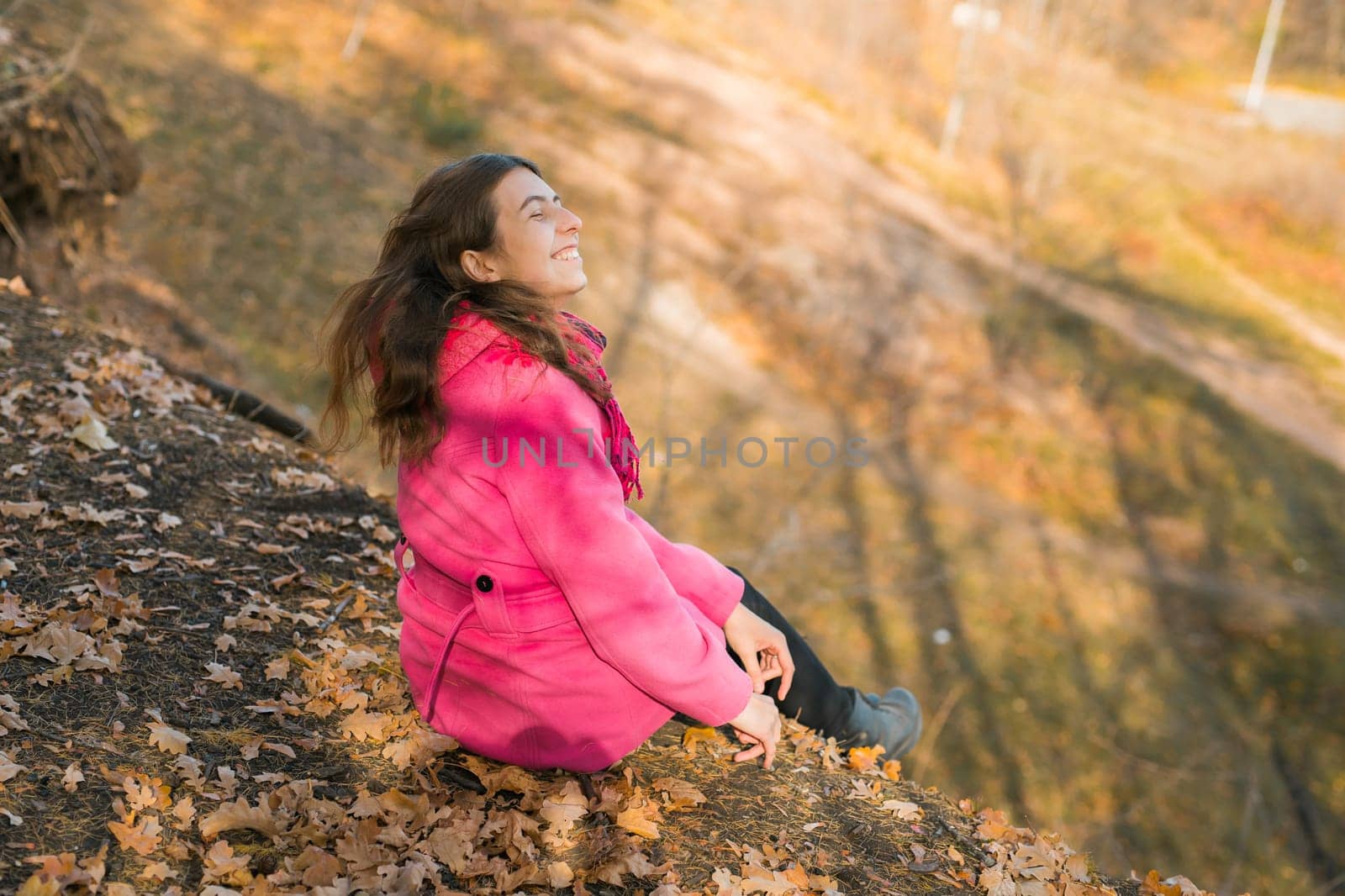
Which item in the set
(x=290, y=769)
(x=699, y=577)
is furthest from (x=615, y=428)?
(x=290, y=769)

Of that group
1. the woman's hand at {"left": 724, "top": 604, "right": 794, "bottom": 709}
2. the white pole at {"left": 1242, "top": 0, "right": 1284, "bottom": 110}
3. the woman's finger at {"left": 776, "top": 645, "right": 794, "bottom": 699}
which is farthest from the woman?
the white pole at {"left": 1242, "top": 0, "right": 1284, "bottom": 110}

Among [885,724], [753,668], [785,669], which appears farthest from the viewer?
[885,724]

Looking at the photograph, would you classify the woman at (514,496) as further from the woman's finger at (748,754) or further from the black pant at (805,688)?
the black pant at (805,688)

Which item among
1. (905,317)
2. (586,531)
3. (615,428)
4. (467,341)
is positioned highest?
(467,341)

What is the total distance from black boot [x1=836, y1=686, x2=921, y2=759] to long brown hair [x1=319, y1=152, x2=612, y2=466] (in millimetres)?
1607

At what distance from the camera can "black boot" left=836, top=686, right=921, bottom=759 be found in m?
3.29

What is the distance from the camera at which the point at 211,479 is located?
411 cm

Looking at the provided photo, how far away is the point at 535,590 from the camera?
2191 mm

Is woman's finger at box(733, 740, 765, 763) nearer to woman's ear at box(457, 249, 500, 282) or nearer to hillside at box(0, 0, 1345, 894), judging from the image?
woman's ear at box(457, 249, 500, 282)

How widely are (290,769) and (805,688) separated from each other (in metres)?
1.45

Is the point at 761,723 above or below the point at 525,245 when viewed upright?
below

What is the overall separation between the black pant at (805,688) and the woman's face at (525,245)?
1.00 m

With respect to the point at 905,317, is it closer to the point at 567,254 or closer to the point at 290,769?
the point at 567,254

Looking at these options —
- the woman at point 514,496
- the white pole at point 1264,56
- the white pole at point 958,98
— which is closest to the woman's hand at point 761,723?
the woman at point 514,496
